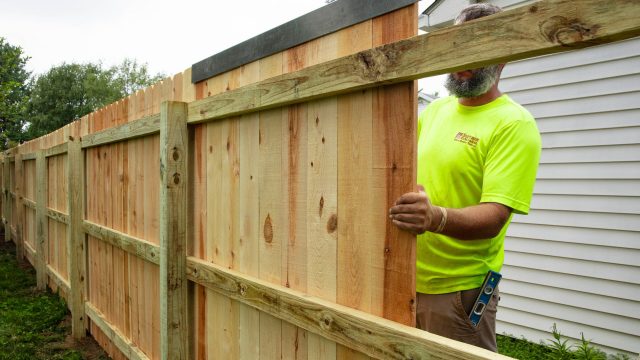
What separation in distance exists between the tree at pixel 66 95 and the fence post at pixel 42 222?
111ft

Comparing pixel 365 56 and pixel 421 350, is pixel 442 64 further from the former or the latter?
pixel 421 350

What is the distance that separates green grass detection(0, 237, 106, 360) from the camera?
457cm

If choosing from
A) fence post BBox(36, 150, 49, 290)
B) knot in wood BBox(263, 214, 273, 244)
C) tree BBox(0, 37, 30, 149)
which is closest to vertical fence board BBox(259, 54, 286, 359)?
knot in wood BBox(263, 214, 273, 244)

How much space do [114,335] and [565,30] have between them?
13.4ft

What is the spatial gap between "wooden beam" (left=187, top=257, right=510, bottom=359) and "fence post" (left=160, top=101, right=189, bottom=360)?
1.74ft

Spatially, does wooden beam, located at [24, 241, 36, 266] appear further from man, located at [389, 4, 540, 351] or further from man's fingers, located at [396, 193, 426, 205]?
man's fingers, located at [396, 193, 426, 205]

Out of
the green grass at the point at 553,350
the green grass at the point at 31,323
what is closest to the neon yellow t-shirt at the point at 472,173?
the green grass at the point at 553,350

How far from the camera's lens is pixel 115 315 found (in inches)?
165

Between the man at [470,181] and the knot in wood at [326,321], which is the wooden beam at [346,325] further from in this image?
the man at [470,181]

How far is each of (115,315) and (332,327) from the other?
3228 mm

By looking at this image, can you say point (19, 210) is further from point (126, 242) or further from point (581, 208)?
point (581, 208)

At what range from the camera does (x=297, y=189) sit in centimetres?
188

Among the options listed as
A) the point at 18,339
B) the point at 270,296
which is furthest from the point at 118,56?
the point at 270,296

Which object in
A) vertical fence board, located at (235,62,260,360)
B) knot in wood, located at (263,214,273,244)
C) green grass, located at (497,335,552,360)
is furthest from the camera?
green grass, located at (497,335,552,360)
